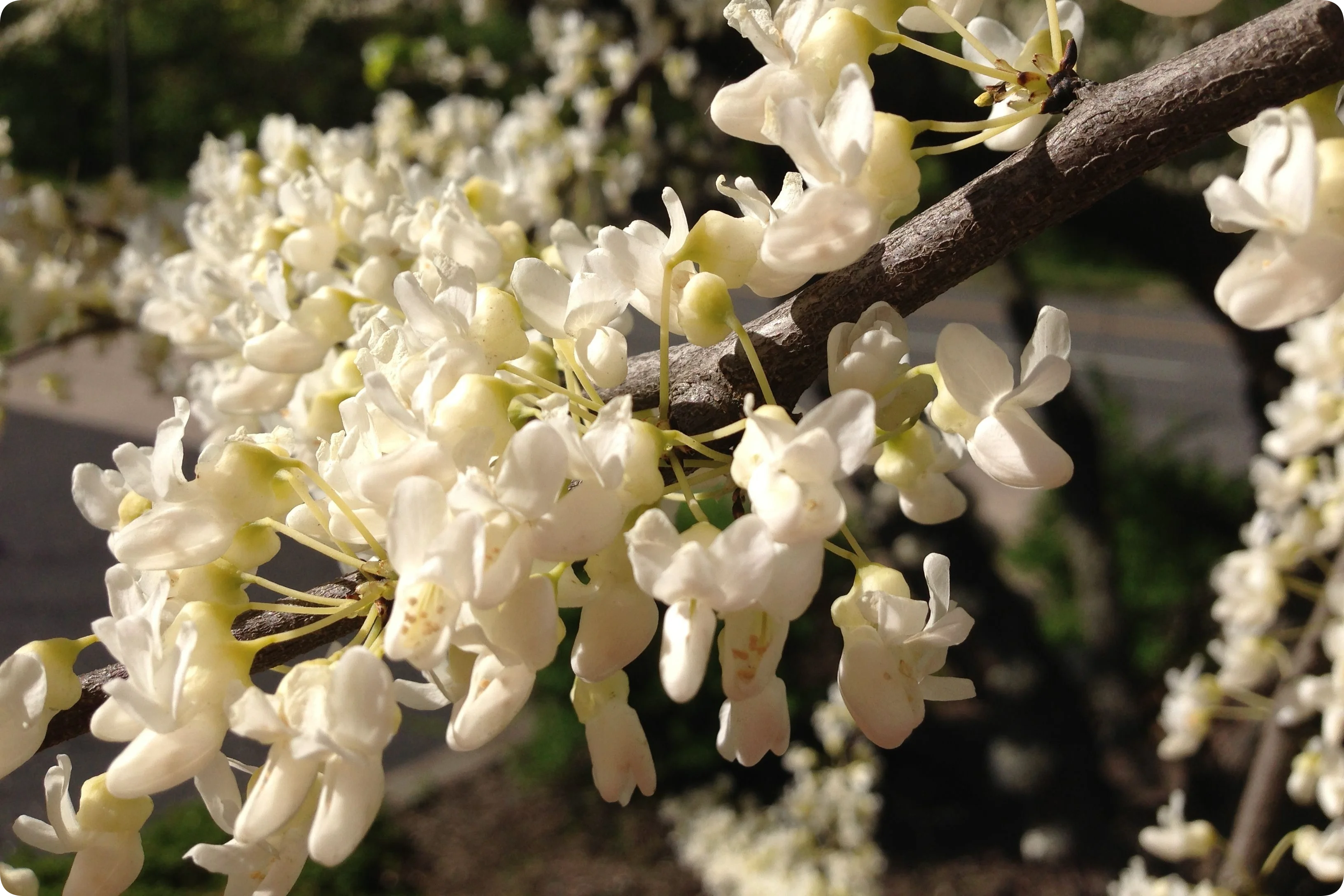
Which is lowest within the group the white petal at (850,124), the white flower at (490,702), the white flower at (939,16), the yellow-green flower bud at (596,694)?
the yellow-green flower bud at (596,694)

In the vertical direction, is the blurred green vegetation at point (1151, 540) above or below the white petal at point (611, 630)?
below

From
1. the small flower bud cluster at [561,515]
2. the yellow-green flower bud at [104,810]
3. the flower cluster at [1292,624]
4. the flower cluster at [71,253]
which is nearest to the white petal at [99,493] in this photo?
the small flower bud cluster at [561,515]

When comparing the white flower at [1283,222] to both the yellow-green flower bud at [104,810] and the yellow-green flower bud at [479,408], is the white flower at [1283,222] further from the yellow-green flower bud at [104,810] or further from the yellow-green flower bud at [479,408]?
the yellow-green flower bud at [104,810]

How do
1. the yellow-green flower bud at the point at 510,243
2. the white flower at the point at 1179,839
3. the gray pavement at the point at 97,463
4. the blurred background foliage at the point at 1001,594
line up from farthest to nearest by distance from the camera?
the gray pavement at the point at 97,463 → the blurred background foliage at the point at 1001,594 → the white flower at the point at 1179,839 → the yellow-green flower bud at the point at 510,243

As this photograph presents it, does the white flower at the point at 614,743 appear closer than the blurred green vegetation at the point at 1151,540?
Yes

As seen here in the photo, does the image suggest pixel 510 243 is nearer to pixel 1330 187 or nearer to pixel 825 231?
pixel 825 231

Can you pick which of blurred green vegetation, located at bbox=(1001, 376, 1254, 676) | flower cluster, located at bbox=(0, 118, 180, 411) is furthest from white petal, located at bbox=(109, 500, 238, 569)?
blurred green vegetation, located at bbox=(1001, 376, 1254, 676)
